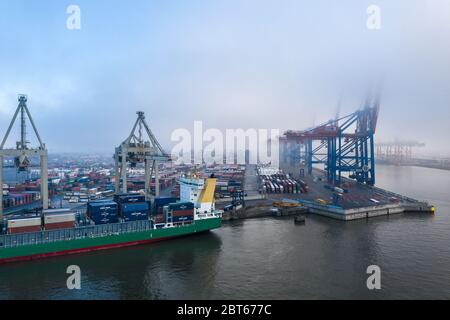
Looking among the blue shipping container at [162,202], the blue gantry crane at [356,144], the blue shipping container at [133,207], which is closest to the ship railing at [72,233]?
the blue shipping container at [133,207]

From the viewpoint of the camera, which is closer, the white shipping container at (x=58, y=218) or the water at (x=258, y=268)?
the water at (x=258, y=268)

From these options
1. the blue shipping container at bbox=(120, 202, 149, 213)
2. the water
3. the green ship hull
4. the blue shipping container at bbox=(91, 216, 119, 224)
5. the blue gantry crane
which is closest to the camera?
the water

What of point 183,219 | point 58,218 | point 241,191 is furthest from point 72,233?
point 241,191

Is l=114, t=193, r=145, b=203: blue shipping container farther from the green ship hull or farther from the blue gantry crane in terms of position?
the blue gantry crane

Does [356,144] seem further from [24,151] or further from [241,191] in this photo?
[24,151]

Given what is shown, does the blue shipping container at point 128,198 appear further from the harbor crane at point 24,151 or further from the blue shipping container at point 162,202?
the harbor crane at point 24,151

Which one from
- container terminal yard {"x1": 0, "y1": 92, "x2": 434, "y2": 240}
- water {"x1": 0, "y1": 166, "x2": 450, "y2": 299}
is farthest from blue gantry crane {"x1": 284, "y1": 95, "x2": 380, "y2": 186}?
water {"x1": 0, "y1": 166, "x2": 450, "y2": 299}
